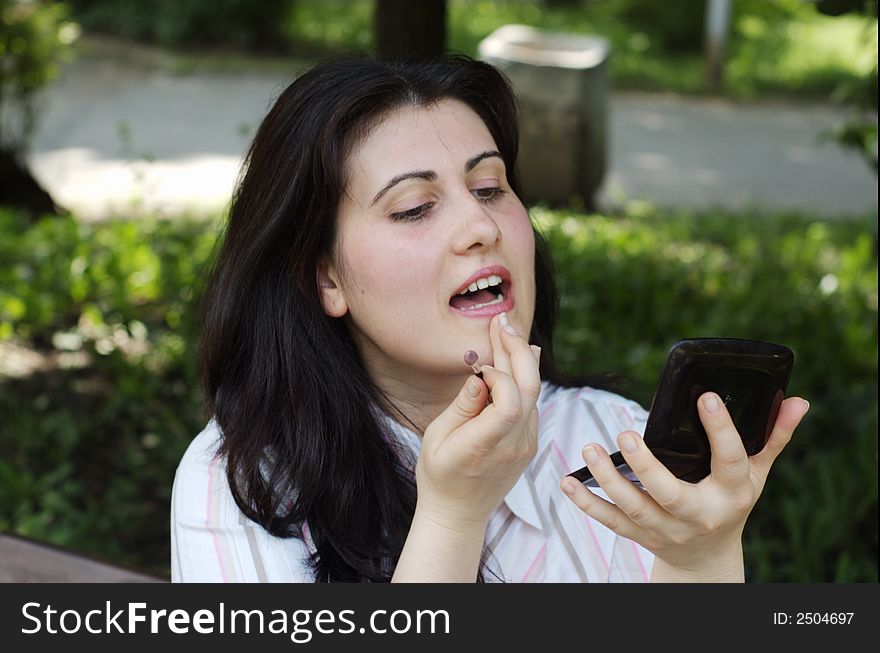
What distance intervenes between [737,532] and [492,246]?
0.53m

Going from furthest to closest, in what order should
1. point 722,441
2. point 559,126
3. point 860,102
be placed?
point 559,126
point 860,102
point 722,441

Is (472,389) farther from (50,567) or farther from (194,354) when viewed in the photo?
(194,354)

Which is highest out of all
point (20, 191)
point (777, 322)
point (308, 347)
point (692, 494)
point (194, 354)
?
point (692, 494)

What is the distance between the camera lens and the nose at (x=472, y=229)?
5.41 ft

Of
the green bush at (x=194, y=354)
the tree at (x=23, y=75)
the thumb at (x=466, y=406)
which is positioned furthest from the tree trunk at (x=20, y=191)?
the thumb at (x=466, y=406)

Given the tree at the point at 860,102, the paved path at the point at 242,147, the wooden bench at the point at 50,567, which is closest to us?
the wooden bench at the point at 50,567

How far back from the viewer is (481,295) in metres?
1.70

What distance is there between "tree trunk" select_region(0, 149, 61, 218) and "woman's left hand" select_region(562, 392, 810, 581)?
5129mm

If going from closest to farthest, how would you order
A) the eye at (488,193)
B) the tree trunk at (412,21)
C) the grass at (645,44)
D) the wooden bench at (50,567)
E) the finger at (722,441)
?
1. the finger at (722,441)
2. the eye at (488,193)
3. the wooden bench at (50,567)
4. the tree trunk at (412,21)
5. the grass at (645,44)

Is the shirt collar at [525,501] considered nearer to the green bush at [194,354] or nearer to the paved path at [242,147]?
the green bush at [194,354]

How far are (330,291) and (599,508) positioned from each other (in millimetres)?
636

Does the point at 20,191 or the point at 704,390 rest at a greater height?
the point at 704,390

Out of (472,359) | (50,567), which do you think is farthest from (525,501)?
(50,567)

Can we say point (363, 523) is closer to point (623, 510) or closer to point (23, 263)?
point (623, 510)
